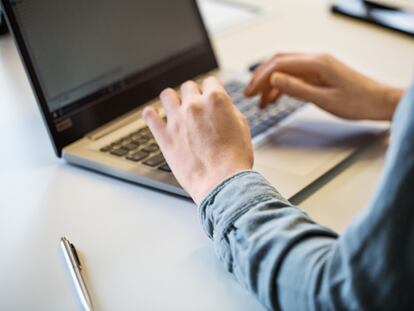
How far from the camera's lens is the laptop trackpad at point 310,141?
0.84m

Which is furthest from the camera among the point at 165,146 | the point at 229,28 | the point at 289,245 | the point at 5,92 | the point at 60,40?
the point at 229,28

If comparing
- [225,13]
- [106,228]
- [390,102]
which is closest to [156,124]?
[106,228]

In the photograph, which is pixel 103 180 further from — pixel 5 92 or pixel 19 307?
pixel 5 92

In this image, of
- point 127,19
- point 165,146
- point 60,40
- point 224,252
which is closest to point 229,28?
point 127,19

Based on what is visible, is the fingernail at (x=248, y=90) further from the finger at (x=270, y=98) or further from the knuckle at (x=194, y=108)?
the knuckle at (x=194, y=108)

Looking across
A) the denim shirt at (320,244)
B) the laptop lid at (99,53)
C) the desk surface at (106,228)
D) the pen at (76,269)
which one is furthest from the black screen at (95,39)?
the denim shirt at (320,244)

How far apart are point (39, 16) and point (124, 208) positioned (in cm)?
28

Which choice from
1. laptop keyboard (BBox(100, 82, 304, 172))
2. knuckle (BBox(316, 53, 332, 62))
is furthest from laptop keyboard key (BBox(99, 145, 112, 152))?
knuckle (BBox(316, 53, 332, 62))

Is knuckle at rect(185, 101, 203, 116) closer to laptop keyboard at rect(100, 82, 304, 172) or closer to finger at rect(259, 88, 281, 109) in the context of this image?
laptop keyboard at rect(100, 82, 304, 172)

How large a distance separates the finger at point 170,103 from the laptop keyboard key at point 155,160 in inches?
2.6

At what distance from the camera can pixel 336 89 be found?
927 mm

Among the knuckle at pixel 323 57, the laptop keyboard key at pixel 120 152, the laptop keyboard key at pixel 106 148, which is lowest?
the laptop keyboard key at pixel 120 152

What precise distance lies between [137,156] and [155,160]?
0.10 feet

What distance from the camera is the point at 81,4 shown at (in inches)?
35.1
